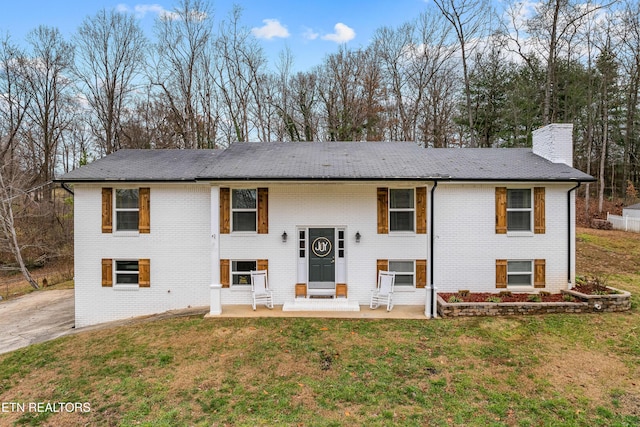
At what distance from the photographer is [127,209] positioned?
9086mm

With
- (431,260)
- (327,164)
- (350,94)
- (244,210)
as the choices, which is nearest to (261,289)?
(244,210)

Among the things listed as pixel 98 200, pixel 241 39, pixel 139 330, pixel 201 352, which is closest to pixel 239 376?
pixel 201 352

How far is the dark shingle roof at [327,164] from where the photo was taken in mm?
8273

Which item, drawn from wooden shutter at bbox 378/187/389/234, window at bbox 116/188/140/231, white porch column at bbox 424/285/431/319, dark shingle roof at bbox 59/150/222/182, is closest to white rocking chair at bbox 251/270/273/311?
dark shingle roof at bbox 59/150/222/182

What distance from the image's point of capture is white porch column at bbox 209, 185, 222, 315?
8242 mm

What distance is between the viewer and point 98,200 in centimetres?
900

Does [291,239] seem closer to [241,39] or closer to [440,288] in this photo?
[440,288]

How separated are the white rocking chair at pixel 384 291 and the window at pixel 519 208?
4039mm

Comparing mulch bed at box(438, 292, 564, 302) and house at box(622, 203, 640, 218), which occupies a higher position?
house at box(622, 203, 640, 218)

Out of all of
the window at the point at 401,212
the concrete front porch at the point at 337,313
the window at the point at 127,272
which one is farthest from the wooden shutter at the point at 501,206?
the window at the point at 127,272

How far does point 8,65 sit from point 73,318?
825 inches

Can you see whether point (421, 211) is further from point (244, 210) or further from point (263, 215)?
point (244, 210)

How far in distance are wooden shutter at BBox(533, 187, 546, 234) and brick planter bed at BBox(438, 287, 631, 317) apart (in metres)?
2.10

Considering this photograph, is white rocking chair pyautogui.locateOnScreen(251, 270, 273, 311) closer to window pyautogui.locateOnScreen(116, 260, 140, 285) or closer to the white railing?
window pyautogui.locateOnScreen(116, 260, 140, 285)
